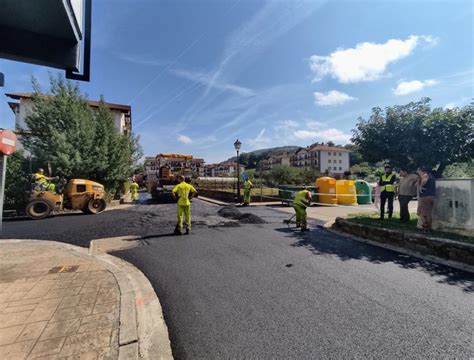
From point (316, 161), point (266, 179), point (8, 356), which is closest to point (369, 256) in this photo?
point (8, 356)

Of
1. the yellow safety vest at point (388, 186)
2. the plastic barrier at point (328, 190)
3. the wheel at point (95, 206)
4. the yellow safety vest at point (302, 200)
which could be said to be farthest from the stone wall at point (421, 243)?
the wheel at point (95, 206)

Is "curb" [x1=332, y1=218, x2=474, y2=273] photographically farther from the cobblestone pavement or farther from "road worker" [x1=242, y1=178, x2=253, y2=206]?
"road worker" [x1=242, y1=178, x2=253, y2=206]

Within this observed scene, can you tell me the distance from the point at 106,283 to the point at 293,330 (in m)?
2.87

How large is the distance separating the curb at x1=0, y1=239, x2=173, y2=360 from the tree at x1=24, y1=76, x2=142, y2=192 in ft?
35.8

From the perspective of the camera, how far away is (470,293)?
3555 mm

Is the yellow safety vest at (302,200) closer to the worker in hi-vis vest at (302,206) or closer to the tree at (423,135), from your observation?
the worker in hi-vis vest at (302,206)

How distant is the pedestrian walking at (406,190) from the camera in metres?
7.70

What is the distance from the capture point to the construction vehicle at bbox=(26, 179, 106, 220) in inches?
411

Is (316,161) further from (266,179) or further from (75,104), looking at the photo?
(75,104)

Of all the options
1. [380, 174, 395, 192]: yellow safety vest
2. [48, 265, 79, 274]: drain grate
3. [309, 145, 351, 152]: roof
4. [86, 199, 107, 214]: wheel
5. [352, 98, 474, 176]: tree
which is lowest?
[48, 265, 79, 274]: drain grate

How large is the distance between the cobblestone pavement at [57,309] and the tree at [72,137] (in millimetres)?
9606

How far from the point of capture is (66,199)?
11.6 m

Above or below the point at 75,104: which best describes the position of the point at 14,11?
below

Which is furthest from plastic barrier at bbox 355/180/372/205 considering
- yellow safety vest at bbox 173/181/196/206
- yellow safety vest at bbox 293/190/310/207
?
yellow safety vest at bbox 173/181/196/206
